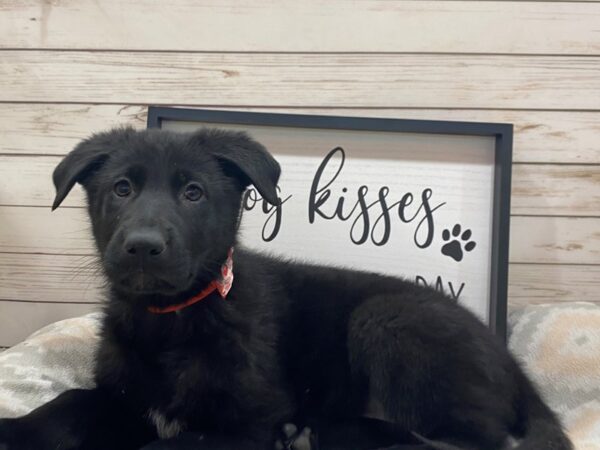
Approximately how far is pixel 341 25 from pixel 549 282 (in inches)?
48.4

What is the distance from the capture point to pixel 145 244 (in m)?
1.23

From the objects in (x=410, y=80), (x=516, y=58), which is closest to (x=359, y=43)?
(x=410, y=80)

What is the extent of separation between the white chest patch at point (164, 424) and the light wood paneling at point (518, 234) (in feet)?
3.50

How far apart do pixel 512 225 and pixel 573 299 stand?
0.37 meters

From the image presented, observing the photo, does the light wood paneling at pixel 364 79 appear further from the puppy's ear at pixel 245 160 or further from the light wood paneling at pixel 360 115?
the puppy's ear at pixel 245 160

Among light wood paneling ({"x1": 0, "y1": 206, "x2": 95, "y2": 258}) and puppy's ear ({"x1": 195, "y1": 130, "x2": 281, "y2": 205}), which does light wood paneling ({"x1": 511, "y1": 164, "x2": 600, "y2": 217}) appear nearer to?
puppy's ear ({"x1": 195, "y1": 130, "x2": 281, "y2": 205})

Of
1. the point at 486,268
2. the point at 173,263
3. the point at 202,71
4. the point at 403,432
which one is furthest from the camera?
the point at 202,71

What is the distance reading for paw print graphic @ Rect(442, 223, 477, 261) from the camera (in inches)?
88.3

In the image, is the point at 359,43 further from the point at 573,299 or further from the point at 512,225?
the point at 573,299

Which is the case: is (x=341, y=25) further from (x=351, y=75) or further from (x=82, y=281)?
(x=82, y=281)

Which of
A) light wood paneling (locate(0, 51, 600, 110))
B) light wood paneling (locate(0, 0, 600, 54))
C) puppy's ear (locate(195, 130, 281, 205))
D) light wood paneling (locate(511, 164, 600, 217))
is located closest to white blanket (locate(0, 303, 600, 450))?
light wood paneling (locate(511, 164, 600, 217))

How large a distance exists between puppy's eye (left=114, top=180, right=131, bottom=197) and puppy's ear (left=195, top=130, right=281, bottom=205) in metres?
0.21

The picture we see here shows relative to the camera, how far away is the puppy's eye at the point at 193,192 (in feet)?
4.72

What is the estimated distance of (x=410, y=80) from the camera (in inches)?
93.1
